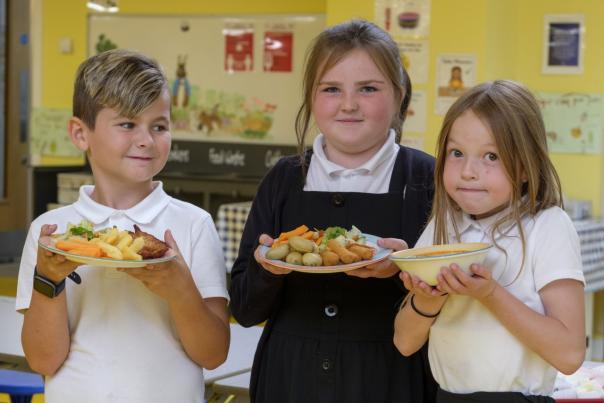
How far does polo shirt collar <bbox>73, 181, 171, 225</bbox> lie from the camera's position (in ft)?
6.53

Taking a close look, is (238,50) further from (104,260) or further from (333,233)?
(104,260)

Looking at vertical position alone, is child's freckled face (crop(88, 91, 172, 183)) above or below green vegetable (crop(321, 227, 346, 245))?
above

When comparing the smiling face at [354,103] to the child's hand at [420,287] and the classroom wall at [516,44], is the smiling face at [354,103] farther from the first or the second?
the classroom wall at [516,44]

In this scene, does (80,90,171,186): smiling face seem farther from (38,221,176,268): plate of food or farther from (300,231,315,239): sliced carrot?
(300,231,315,239): sliced carrot

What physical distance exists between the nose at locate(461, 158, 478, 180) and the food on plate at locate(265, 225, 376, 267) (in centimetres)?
22

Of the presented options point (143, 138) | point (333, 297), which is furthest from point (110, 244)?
point (333, 297)

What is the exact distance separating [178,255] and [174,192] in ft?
19.7

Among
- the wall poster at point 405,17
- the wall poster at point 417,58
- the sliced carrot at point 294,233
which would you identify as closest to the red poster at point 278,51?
the wall poster at point 405,17

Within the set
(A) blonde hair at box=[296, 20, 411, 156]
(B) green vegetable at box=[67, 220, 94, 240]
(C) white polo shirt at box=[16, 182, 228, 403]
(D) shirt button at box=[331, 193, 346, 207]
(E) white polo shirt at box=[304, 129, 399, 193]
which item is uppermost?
(A) blonde hair at box=[296, 20, 411, 156]

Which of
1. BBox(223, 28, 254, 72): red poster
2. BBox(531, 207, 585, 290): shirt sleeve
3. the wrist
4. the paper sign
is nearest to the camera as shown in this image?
BBox(531, 207, 585, 290): shirt sleeve

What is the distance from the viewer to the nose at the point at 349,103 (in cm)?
195

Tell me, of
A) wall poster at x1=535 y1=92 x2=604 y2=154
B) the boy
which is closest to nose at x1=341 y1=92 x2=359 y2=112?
the boy

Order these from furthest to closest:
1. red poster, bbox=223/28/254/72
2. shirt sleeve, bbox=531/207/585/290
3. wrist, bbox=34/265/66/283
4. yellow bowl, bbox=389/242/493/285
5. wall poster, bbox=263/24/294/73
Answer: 1. red poster, bbox=223/28/254/72
2. wall poster, bbox=263/24/294/73
3. wrist, bbox=34/265/66/283
4. shirt sleeve, bbox=531/207/585/290
5. yellow bowl, bbox=389/242/493/285

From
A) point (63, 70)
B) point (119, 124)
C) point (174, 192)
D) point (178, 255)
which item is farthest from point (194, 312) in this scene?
point (63, 70)
